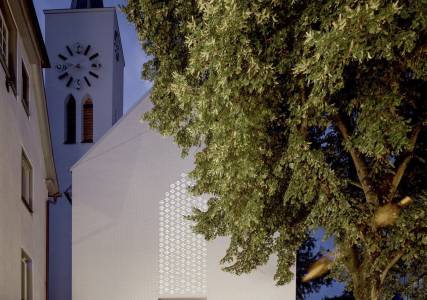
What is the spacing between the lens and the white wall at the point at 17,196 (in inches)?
284

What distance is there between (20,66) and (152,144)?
454 cm

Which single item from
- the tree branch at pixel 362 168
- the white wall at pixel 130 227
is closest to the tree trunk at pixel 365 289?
the tree branch at pixel 362 168

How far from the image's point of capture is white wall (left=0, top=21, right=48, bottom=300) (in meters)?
7.20

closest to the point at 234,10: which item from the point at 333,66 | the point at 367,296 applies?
the point at 333,66

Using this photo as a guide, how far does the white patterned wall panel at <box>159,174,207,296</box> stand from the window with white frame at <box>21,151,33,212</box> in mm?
3670

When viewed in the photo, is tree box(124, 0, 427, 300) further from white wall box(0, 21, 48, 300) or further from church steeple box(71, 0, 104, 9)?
church steeple box(71, 0, 104, 9)

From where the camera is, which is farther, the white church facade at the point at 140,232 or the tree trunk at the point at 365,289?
the white church facade at the point at 140,232

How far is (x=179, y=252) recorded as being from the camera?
12891 mm

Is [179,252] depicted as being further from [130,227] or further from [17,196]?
[17,196]

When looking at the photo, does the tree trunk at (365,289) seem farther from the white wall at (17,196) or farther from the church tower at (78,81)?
the church tower at (78,81)

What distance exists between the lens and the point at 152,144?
12820 mm

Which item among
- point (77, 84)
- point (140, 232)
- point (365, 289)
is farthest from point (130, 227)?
point (77, 84)

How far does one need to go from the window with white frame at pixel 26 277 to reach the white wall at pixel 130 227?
109 inches

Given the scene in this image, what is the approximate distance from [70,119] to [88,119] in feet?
2.41
